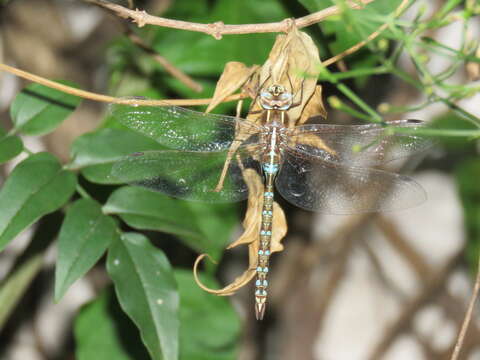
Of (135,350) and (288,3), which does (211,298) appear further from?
(288,3)

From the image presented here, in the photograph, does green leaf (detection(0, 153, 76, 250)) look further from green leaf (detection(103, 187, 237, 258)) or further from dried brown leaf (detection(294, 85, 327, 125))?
dried brown leaf (detection(294, 85, 327, 125))

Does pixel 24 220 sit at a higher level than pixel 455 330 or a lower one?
higher

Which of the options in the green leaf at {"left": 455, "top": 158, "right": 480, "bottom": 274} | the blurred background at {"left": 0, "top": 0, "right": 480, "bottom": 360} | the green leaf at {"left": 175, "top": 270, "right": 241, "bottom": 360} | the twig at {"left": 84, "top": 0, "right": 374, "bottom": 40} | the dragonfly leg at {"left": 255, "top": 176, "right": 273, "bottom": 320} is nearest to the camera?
the twig at {"left": 84, "top": 0, "right": 374, "bottom": 40}

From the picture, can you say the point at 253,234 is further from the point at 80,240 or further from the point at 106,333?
the point at 106,333

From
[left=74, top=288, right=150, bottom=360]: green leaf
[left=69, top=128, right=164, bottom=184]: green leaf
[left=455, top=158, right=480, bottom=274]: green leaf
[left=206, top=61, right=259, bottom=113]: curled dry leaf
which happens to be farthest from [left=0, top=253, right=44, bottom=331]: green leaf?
[left=455, top=158, right=480, bottom=274]: green leaf

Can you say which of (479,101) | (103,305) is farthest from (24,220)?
(479,101)

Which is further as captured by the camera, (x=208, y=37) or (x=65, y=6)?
(x=65, y=6)

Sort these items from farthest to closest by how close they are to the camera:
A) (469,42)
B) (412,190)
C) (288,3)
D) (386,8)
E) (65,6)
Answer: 1. (65,6)
2. (288,3)
3. (412,190)
4. (386,8)
5. (469,42)
